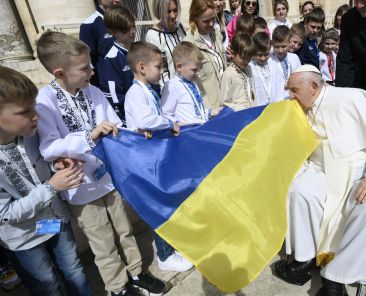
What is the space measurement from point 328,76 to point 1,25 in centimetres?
694

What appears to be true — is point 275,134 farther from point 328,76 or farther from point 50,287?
point 328,76

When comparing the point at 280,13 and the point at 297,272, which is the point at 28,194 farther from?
the point at 280,13

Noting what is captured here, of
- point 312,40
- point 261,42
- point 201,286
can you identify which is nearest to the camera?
point 201,286

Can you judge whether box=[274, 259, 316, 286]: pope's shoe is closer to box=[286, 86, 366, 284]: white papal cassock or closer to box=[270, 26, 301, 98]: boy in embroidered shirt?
box=[286, 86, 366, 284]: white papal cassock

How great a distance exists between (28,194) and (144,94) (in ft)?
3.81

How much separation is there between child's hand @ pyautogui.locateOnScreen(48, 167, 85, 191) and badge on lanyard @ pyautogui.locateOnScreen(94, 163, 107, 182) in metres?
0.30

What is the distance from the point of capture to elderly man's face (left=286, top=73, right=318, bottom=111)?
2.70 metres

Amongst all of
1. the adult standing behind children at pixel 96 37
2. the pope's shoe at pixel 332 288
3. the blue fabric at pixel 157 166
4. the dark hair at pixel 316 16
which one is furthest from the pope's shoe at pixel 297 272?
the dark hair at pixel 316 16

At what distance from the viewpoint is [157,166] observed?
2242 mm

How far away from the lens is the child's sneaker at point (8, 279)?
2.78m

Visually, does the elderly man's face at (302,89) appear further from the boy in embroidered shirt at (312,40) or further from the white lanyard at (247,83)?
the boy in embroidered shirt at (312,40)

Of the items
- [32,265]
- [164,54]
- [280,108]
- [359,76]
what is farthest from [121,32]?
[359,76]

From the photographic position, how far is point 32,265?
2.05 meters

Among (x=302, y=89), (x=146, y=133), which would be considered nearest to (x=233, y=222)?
(x=146, y=133)
